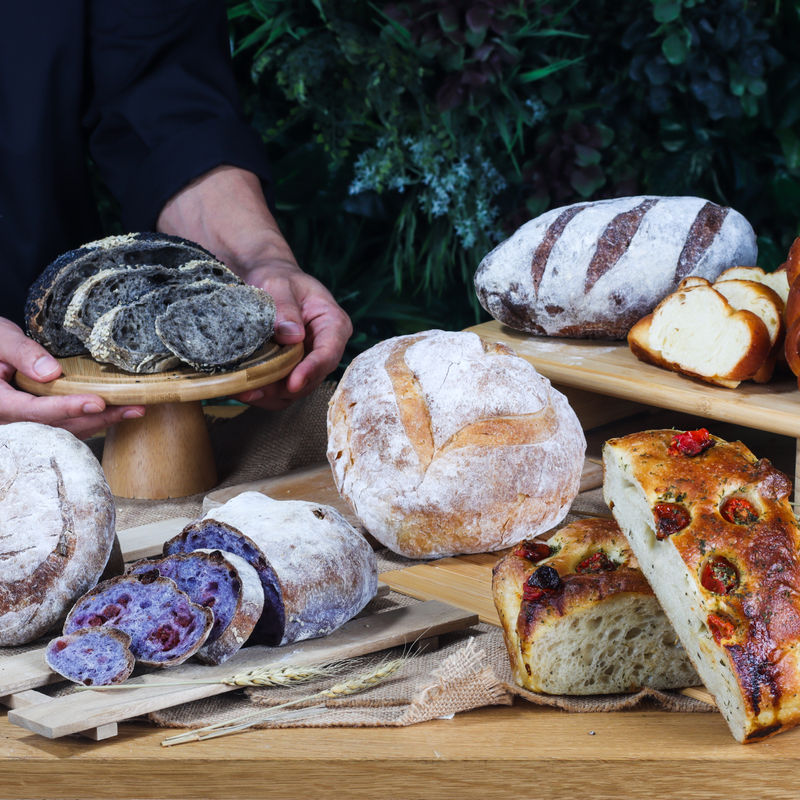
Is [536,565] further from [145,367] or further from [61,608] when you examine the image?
[145,367]

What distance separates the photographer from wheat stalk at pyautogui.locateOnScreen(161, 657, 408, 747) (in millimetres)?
1228

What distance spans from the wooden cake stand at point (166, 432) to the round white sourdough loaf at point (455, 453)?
9.0 inches

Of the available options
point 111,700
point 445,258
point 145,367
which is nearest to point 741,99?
point 445,258

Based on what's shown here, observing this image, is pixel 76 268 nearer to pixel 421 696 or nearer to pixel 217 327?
pixel 217 327

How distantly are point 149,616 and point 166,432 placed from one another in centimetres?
78

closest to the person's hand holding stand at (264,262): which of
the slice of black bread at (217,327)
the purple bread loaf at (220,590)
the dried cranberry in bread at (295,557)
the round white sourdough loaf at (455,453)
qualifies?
the slice of black bread at (217,327)

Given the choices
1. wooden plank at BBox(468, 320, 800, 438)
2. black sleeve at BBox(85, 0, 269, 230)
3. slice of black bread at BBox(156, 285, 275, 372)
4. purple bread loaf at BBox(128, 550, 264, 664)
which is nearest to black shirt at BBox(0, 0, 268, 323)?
black sleeve at BBox(85, 0, 269, 230)

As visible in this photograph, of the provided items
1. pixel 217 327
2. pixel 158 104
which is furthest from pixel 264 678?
pixel 158 104

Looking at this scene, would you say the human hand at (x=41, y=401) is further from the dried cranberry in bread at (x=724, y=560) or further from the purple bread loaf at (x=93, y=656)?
the dried cranberry in bread at (x=724, y=560)

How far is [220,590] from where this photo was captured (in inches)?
53.7

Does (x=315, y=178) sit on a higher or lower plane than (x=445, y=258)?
higher

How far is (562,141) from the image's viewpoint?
3.35 meters

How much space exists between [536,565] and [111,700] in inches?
22.1

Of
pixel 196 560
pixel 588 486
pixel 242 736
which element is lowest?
pixel 588 486
